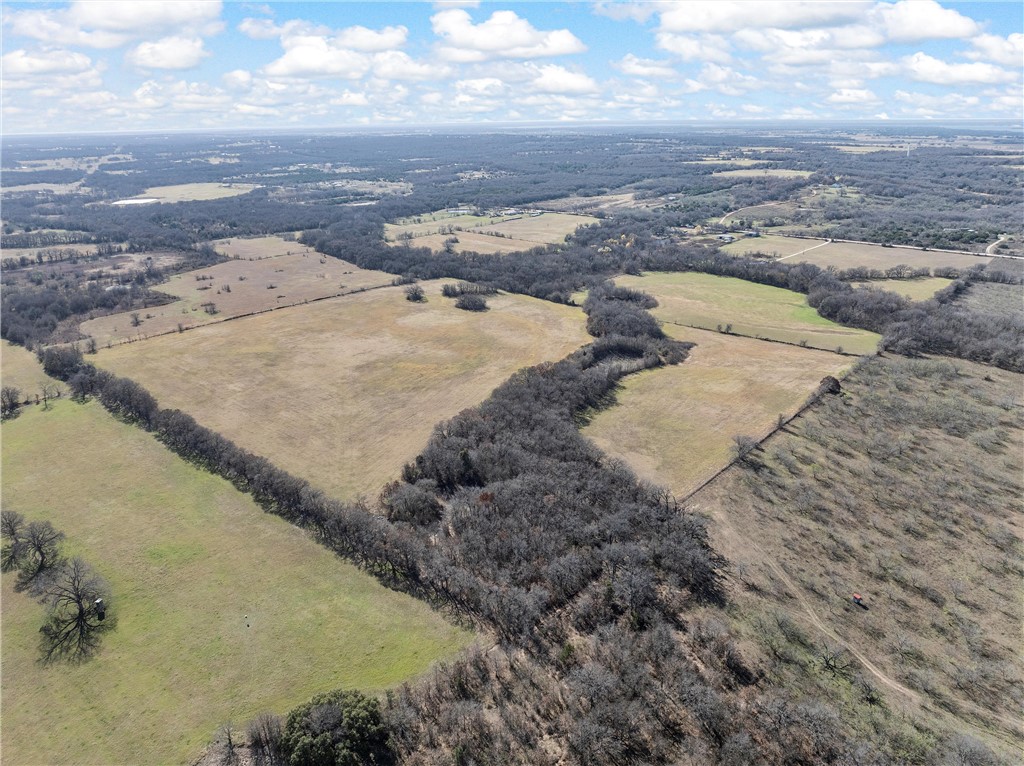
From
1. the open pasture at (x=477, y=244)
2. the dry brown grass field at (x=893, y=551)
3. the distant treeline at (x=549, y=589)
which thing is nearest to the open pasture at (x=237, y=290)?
the open pasture at (x=477, y=244)

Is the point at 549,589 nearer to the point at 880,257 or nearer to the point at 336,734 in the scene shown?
the point at 336,734

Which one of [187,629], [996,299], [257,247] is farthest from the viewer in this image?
[257,247]

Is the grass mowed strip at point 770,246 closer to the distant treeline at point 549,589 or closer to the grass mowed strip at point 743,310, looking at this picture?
the grass mowed strip at point 743,310

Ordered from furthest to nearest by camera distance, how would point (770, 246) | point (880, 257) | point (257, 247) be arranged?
point (257, 247) < point (770, 246) < point (880, 257)

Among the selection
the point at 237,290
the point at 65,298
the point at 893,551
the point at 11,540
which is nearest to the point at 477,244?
the point at 237,290

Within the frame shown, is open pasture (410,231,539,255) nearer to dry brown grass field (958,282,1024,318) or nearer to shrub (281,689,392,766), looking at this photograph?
dry brown grass field (958,282,1024,318)

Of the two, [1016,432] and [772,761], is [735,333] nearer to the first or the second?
[1016,432]
